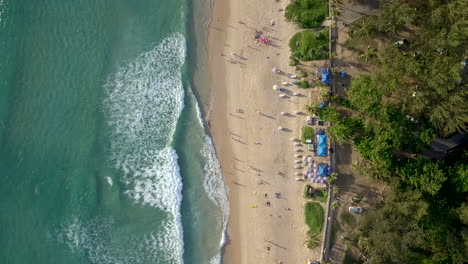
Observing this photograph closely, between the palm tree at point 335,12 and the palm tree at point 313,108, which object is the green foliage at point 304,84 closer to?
the palm tree at point 313,108

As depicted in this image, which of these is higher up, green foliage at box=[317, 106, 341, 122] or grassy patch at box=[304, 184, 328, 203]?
green foliage at box=[317, 106, 341, 122]

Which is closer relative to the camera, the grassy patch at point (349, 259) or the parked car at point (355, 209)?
the grassy patch at point (349, 259)

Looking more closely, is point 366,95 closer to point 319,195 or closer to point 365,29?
point 365,29

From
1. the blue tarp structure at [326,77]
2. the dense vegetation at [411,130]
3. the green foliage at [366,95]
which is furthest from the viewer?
the blue tarp structure at [326,77]

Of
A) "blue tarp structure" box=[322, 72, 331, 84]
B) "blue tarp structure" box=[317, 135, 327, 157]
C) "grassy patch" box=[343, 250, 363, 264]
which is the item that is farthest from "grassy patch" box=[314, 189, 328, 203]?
"blue tarp structure" box=[322, 72, 331, 84]

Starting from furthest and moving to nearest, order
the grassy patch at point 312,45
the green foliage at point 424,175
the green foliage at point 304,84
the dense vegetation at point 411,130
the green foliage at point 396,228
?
the green foliage at point 304,84, the grassy patch at point 312,45, the green foliage at point 424,175, the green foliage at point 396,228, the dense vegetation at point 411,130

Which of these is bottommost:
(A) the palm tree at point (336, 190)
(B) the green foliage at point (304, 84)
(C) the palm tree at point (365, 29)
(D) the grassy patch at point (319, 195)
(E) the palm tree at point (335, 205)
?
(E) the palm tree at point (335, 205)

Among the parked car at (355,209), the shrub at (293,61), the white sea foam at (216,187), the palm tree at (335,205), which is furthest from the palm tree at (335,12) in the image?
the parked car at (355,209)

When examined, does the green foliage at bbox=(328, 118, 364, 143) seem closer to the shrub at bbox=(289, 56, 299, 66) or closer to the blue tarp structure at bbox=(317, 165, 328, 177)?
the blue tarp structure at bbox=(317, 165, 328, 177)

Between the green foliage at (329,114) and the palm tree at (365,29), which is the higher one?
the palm tree at (365,29)
